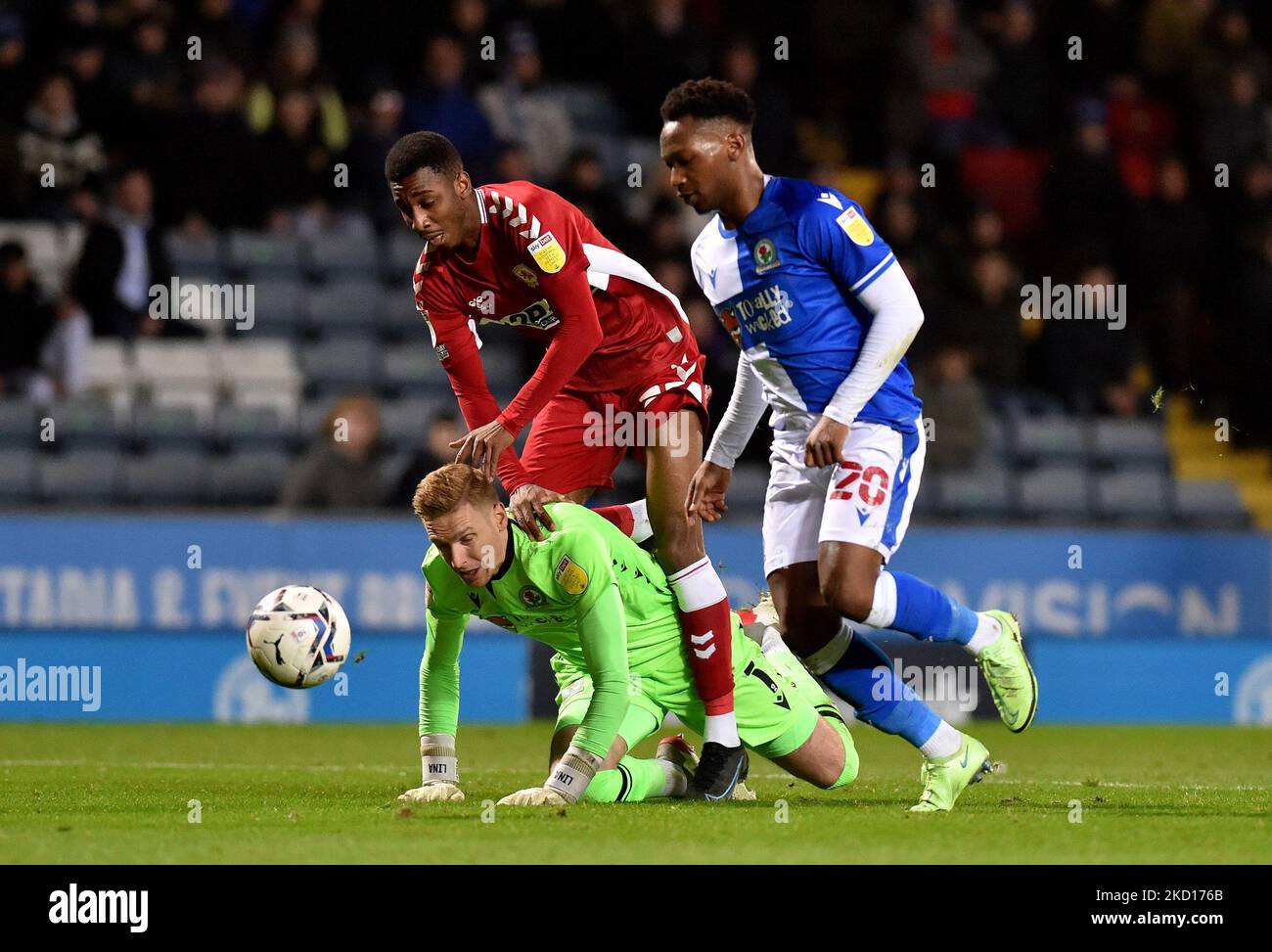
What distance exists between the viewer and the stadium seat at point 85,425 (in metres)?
12.0

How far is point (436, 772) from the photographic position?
20.5 feet

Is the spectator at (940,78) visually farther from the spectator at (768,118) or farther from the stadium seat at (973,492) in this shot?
the stadium seat at (973,492)

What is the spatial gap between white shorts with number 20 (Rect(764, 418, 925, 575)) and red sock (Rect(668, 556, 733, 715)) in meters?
0.26

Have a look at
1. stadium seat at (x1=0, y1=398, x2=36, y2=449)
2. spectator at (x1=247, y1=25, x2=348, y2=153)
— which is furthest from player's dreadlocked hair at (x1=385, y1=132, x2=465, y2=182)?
→ spectator at (x1=247, y1=25, x2=348, y2=153)

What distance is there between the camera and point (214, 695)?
11.2m

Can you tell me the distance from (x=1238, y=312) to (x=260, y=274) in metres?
6.92

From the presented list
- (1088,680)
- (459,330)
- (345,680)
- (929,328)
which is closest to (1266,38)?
(929,328)

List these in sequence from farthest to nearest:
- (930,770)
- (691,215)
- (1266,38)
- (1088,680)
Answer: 1. (1266,38)
2. (691,215)
3. (1088,680)
4. (930,770)

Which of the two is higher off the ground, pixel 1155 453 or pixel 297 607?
pixel 1155 453

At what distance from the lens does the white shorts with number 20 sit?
20.1 ft

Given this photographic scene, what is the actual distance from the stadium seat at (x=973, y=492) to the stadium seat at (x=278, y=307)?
4.47 meters

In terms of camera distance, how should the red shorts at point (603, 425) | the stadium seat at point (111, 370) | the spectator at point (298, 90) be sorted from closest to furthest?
the red shorts at point (603, 425) → the stadium seat at point (111, 370) → the spectator at point (298, 90)

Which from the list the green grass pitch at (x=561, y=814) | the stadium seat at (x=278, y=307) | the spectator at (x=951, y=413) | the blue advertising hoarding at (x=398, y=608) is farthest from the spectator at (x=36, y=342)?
the spectator at (x=951, y=413)

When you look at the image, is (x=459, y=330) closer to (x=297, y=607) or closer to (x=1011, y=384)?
(x=297, y=607)
